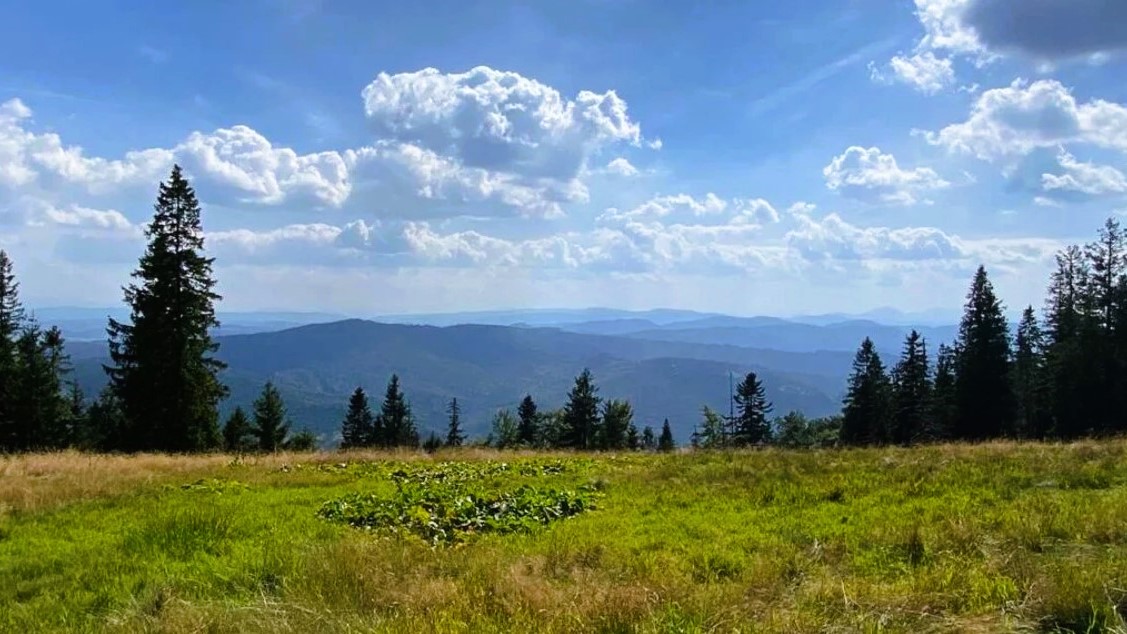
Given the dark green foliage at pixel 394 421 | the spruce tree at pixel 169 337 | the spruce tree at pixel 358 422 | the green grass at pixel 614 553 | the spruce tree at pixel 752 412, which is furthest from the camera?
the spruce tree at pixel 752 412

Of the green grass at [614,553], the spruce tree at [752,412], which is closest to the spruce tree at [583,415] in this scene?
the spruce tree at [752,412]

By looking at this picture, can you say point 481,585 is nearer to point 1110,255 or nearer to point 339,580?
point 339,580

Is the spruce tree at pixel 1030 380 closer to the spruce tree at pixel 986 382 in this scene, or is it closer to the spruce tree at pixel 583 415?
the spruce tree at pixel 986 382

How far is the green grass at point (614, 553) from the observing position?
5.54 metres

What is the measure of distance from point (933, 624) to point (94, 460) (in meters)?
21.2

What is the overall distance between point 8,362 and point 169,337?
21900mm

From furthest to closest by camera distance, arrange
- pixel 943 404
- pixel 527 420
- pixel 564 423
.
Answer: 1. pixel 564 423
2. pixel 527 420
3. pixel 943 404

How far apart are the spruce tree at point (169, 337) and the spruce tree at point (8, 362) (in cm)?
1789

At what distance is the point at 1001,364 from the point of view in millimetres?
52125

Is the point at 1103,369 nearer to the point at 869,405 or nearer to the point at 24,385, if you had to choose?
the point at 869,405

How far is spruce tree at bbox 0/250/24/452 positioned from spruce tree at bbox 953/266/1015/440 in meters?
65.7

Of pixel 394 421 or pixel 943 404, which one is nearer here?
pixel 943 404

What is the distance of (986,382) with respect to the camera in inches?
2058

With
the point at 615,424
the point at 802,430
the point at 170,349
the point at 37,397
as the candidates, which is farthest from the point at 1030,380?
the point at 37,397
